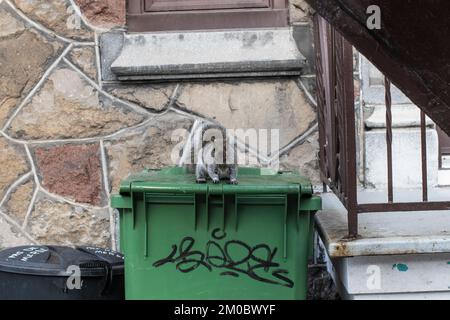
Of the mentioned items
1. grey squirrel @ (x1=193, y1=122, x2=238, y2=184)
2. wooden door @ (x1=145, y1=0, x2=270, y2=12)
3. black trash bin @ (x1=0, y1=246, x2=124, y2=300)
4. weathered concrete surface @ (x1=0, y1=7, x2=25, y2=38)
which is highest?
wooden door @ (x1=145, y1=0, x2=270, y2=12)

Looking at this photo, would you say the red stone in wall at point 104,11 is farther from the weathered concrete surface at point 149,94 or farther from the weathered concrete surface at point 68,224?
the weathered concrete surface at point 68,224

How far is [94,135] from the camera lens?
428cm

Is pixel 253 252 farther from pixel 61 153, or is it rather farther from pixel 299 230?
pixel 61 153

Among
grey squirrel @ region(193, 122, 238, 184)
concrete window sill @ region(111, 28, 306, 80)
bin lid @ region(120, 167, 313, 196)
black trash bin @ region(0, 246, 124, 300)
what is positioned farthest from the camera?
concrete window sill @ region(111, 28, 306, 80)

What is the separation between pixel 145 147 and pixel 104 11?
0.96 m

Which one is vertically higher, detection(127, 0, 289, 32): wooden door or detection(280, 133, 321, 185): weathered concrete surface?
detection(127, 0, 289, 32): wooden door

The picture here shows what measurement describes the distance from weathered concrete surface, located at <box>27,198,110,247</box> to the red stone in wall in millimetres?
1275

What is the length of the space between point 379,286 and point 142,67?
2200 millimetres

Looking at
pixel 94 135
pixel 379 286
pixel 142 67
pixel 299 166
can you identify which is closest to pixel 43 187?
pixel 94 135

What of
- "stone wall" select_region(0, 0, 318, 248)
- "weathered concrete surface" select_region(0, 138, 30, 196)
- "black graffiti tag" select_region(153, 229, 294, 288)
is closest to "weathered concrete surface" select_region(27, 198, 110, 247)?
"stone wall" select_region(0, 0, 318, 248)

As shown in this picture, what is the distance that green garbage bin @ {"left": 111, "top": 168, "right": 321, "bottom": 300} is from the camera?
2.60m

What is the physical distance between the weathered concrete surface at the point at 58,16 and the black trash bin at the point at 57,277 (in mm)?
1792

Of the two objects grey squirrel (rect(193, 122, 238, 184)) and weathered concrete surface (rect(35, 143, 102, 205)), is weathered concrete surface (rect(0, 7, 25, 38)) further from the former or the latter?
grey squirrel (rect(193, 122, 238, 184))

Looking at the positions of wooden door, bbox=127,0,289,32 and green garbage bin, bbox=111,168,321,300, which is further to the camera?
wooden door, bbox=127,0,289,32
